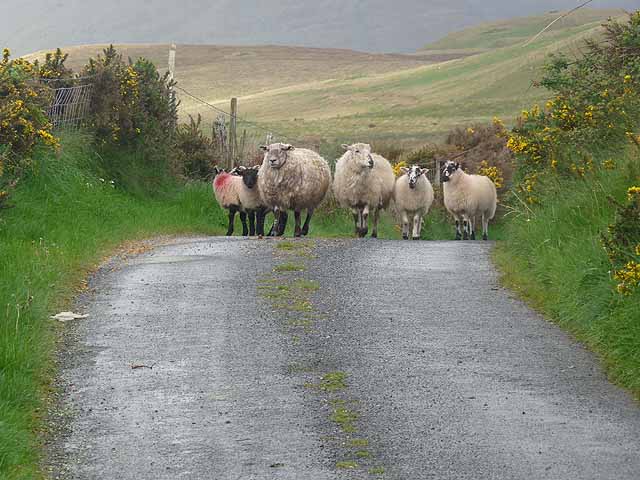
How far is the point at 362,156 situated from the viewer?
2347 cm

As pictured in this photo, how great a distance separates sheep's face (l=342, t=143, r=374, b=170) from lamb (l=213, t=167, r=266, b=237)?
202 cm

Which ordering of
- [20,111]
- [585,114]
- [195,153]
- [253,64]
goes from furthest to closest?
[253,64] → [195,153] → [20,111] → [585,114]

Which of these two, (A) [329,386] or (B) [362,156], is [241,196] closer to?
(B) [362,156]

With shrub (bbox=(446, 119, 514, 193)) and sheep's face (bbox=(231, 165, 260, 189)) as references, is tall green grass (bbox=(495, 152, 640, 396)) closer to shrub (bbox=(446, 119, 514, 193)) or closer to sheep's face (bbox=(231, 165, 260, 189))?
sheep's face (bbox=(231, 165, 260, 189))

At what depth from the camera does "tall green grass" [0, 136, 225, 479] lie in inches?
341

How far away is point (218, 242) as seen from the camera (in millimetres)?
19688

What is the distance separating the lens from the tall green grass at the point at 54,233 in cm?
867

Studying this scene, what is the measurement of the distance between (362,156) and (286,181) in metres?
1.71

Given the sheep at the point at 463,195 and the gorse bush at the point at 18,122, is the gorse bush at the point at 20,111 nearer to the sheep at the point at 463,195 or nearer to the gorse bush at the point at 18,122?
the gorse bush at the point at 18,122

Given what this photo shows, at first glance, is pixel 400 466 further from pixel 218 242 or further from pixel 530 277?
pixel 218 242

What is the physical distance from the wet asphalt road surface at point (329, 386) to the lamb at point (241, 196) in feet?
31.6

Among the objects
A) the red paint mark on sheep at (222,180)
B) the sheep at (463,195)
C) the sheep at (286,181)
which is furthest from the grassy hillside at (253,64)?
the sheep at (286,181)

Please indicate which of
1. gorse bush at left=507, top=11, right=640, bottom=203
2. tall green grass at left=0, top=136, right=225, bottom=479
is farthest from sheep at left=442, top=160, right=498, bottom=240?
gorse bush at left=507, top=11, right=640, bottom=203

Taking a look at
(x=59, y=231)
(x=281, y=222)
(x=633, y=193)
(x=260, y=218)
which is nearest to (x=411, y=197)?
(x=260, y=218)
